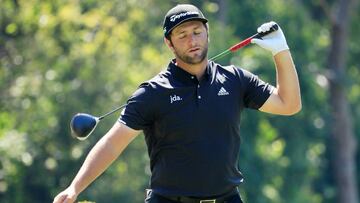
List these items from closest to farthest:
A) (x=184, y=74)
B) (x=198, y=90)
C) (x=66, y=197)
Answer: (x=66, y=197)
(x=198, y=90)
(x=184, y=74)

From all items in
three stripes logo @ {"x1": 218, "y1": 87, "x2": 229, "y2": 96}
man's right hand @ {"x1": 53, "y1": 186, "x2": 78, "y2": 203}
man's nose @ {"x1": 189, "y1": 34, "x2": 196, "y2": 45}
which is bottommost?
man's right hand @ {"x1": 53, "y1": 186, "x2": 78, "y2": 203}

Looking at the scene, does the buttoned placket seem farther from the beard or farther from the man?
the beard

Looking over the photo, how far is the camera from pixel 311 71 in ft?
115

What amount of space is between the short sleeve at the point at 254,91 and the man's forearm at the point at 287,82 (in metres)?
0.10

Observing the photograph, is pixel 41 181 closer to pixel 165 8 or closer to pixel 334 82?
pixel 165 8

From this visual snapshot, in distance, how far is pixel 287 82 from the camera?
320 inches

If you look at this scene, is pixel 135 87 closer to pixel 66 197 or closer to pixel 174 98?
pixel 174 98

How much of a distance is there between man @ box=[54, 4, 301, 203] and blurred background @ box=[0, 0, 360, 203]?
38.6 ft

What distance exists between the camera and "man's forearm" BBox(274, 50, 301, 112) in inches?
320

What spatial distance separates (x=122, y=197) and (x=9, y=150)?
347 centimetres

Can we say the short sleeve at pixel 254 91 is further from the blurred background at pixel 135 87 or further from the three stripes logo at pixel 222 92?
the blurred background at pixel 135 87

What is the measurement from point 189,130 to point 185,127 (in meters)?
0.03

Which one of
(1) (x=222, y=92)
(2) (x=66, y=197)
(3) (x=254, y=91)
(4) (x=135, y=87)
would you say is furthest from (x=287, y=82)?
(4) (x=135, y=87)

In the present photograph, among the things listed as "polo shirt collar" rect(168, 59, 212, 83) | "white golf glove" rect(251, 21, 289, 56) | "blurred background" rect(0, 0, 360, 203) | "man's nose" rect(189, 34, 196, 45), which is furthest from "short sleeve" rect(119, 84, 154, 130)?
"blurred background" rect(0, 0, 360, 203)
